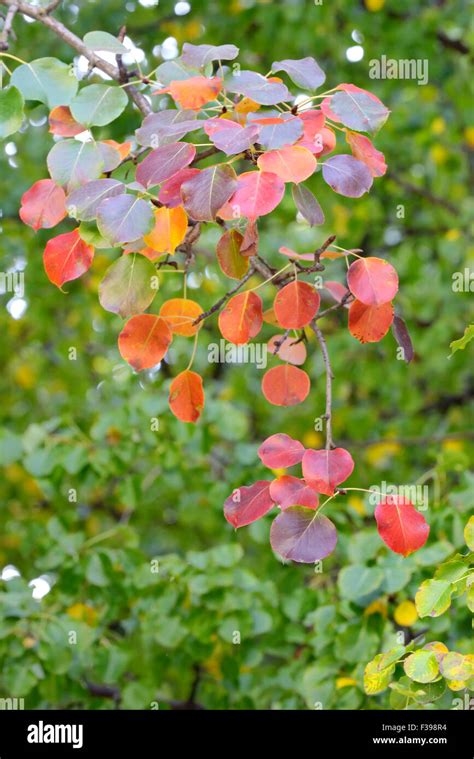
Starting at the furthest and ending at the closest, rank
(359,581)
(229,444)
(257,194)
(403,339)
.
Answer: (229,444) < (359,581) < (403,339) < (257,194)

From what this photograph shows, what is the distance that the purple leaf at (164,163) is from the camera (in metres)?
0.89

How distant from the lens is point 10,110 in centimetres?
94

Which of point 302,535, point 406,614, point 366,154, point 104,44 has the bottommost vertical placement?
point 406,614

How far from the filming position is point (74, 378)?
2723 mm

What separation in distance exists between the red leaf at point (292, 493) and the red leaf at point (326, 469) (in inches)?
0.9

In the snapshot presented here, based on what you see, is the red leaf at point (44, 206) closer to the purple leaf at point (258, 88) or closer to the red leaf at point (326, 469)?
the purple leaf at point (258, 88)

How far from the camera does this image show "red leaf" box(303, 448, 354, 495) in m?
0.87

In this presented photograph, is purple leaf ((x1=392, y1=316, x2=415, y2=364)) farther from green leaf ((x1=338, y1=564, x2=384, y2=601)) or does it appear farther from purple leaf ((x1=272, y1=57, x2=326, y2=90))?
green leaf ((x1=338, y1=564, x2=384, y2=601))

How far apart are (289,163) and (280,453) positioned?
0.26 metres

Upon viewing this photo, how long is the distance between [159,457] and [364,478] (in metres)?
0.93

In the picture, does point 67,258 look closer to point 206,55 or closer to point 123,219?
point 123,219

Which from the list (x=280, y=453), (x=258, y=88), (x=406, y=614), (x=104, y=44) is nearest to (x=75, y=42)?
(x=104, y=44)

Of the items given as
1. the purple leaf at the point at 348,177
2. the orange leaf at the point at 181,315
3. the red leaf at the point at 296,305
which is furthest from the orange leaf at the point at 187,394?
the purple leaf at the point at 348,177

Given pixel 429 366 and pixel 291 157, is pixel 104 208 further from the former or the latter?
pixel 429 366
